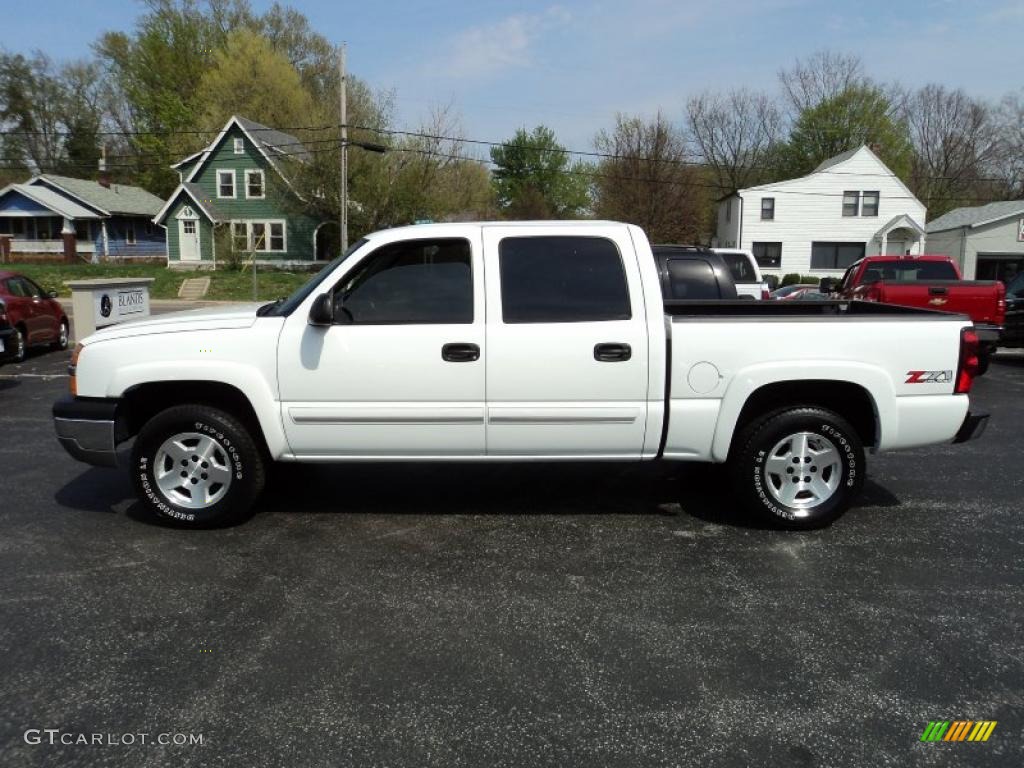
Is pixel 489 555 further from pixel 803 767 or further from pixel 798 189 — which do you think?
pixel 798 189

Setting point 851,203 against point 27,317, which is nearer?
point 27,317

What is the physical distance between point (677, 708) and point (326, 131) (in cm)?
3654

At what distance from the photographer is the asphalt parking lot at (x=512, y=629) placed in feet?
9.19

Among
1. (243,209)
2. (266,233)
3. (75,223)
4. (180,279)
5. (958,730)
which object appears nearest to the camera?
(958,730)

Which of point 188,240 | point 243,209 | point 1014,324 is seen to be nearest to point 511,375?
point 1014,324

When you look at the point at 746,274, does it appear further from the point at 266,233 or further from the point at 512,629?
the point at 266,233

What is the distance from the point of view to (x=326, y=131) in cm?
3584

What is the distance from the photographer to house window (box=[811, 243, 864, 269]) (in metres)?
43.0

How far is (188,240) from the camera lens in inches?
1615

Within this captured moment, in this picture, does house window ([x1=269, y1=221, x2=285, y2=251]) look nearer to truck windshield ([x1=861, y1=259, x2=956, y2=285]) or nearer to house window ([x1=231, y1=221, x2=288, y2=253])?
house window ([x1=231, y1=221, x2=288, y2=253])

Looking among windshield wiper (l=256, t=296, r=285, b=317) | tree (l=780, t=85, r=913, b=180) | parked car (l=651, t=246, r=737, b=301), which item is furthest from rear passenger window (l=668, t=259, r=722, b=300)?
tree (l=780, t=85, r=913, b=180)

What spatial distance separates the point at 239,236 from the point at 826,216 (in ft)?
103

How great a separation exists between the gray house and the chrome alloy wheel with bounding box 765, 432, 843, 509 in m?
42.5

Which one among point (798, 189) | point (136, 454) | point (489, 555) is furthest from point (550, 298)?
point (798, 189)
